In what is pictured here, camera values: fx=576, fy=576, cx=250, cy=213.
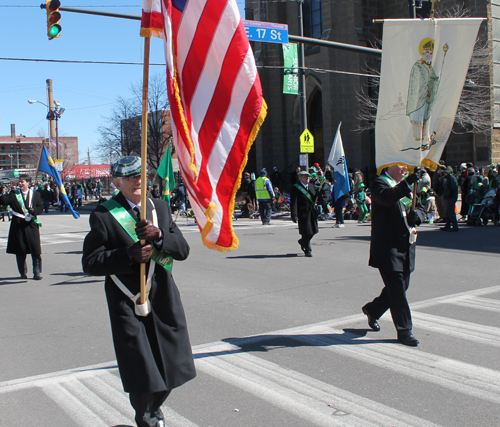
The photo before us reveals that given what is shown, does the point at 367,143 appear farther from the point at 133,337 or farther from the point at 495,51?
the point at 133,337

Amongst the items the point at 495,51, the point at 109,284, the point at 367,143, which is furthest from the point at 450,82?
the point at 367,143

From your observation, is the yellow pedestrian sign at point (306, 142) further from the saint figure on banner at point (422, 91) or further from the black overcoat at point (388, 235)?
the black overcoat at point (388, 235)

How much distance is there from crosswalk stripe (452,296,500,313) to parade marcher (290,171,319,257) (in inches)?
185

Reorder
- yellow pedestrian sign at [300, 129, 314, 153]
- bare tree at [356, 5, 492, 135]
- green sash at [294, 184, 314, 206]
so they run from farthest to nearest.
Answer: bare tree at [356, 5, 492, 135] < yellow pedestrian sign at [300, 129, 314, 153] < green sash at [294, 184, 314, 206]

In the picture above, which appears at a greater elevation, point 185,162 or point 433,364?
point 185,162

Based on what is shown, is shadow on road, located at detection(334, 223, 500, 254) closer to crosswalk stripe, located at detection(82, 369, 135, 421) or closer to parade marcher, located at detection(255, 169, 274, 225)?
parade marcher, located at detection(255, 169, 274, 225)

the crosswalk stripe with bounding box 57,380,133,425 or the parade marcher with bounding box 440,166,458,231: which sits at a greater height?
the parade marcher with bounding box 440,166,458,231

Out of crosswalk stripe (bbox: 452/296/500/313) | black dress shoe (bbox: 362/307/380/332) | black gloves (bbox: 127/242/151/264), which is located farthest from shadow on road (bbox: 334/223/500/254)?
black gloves (bbox: 127/242/151/264)

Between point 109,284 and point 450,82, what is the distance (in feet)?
13.5

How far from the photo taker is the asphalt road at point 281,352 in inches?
165

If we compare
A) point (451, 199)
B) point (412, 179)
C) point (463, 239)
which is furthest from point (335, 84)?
point (412, 179)

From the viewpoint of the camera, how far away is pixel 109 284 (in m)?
3.70

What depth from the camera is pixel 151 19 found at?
3773 millimetres

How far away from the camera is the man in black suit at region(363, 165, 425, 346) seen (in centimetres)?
566
